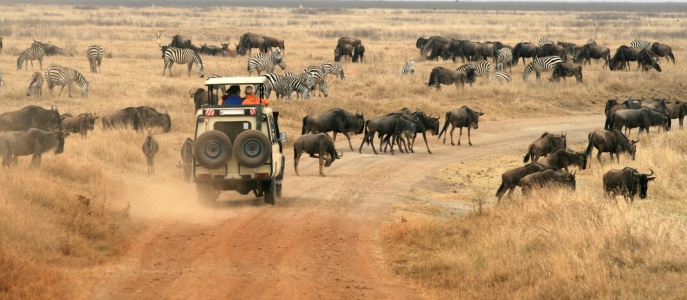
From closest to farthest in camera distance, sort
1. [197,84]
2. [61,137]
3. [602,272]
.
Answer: [602,272] → [61,137] → [197,84]

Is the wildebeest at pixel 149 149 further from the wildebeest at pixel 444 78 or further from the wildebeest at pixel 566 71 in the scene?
the wildebeest at pixel 566 71

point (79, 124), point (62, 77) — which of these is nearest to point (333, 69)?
point (62, 77)

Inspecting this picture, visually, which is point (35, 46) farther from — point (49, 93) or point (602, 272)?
point (602, 272)

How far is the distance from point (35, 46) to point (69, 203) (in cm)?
3025

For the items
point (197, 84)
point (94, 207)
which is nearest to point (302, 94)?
point (197, 84)

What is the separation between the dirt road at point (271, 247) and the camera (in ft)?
36.3

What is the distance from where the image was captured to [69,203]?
14820 mm

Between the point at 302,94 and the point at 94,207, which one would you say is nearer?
the point at 94,207

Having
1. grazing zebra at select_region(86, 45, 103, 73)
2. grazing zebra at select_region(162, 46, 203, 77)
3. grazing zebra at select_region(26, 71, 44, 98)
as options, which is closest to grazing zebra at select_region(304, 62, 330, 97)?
grazing zebra at select_region(162, 46, 203, 77)

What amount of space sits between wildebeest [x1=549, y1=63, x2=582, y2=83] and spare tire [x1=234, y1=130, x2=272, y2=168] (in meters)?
29.8

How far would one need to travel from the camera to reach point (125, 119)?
83.8ft

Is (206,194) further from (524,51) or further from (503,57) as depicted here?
(524,51)

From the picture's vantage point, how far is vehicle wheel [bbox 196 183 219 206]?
16.5 metres

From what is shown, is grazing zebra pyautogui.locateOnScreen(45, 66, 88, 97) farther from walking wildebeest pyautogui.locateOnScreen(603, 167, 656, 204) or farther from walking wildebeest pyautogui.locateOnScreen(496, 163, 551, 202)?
walking wildebeest pyautogui.locateOnScreen(603, 167, 656, 204)
